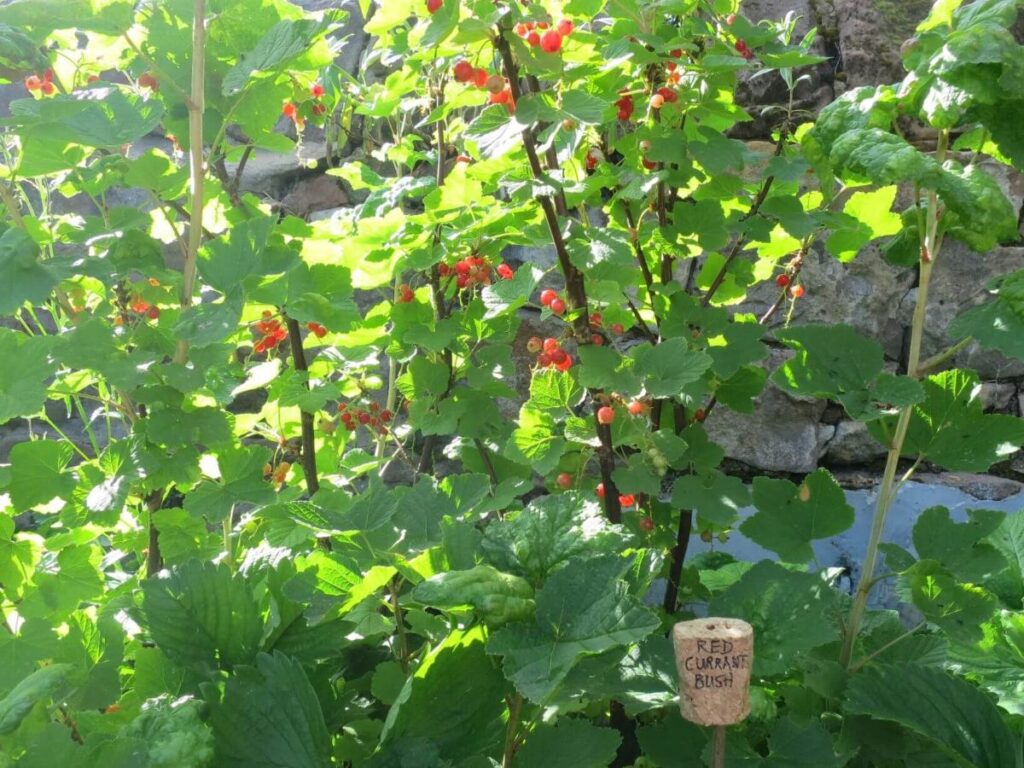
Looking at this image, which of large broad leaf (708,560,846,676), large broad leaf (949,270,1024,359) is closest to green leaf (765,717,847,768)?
large broad leaf (708,560,846,676)

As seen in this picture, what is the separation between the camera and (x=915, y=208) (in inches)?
38.1

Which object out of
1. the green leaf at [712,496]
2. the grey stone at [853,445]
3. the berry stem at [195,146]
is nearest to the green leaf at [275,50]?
the berry stem at [195,146]

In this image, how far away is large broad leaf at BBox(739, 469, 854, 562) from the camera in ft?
3.21

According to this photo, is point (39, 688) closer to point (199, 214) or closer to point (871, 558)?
point (199, 214)

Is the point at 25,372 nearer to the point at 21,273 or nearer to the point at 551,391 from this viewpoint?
the point at 21,273

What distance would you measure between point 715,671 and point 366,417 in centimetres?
81

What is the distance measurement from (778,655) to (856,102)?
0.56 meters

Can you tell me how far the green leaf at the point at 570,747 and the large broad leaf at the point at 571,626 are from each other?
11cm

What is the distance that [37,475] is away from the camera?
0.99 meters

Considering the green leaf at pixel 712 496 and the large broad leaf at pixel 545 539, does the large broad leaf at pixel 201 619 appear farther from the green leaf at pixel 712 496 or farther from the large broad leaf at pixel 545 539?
the green leaf at pixel 712 496

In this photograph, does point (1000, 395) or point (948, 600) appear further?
point (1000, 395)

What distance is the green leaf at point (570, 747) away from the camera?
26.0 inches

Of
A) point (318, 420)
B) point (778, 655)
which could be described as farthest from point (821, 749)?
point (318, 420)

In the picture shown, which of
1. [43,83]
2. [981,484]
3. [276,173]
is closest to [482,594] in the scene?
[43,83]
